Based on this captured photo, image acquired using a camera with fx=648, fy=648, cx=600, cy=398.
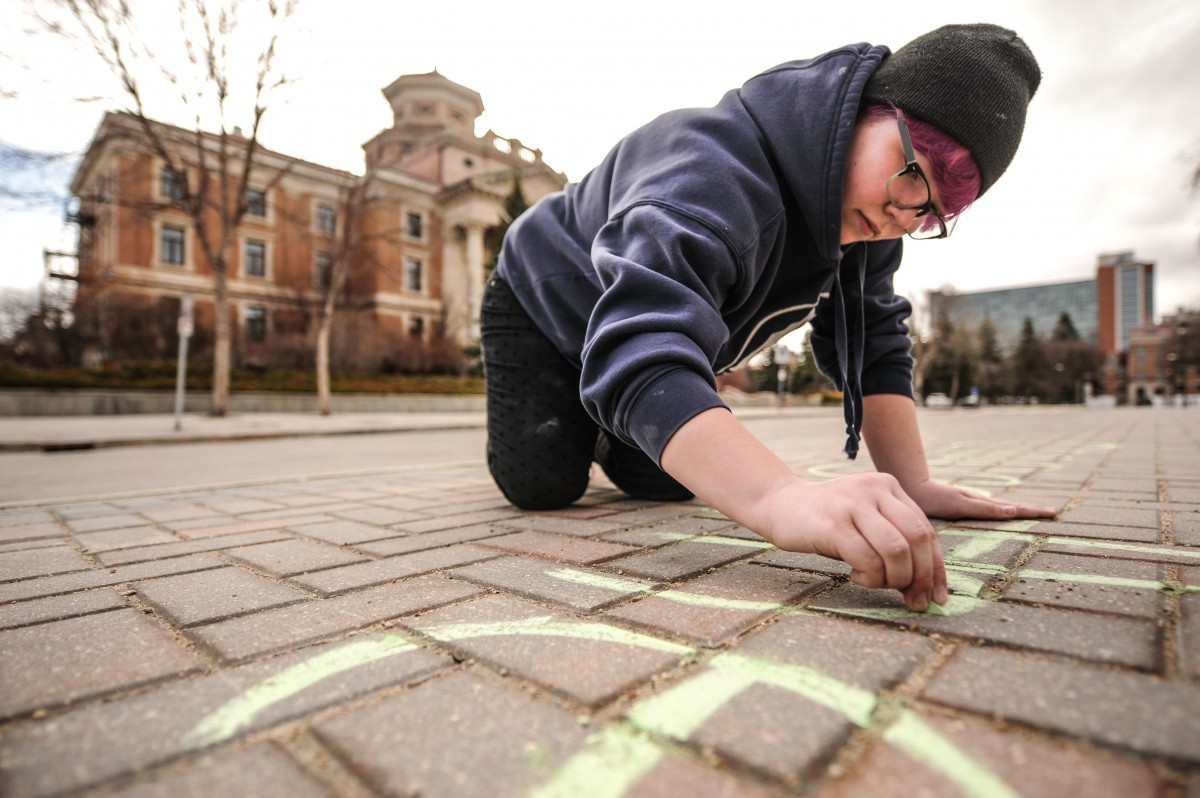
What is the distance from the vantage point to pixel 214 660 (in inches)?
40.7

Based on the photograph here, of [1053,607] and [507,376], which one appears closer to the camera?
[1053,607]

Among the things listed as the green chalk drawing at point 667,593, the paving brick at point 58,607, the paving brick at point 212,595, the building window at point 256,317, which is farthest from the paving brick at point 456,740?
the building window at point 256,317

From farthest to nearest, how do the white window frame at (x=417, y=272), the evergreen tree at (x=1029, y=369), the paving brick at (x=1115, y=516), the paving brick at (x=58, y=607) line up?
the evergreen tree at (x=1029, y=369) → the white window frame at (x=417, y=272) → the paving brick at (x=1115, y=516) → the paving brick at (x=58, y=607)

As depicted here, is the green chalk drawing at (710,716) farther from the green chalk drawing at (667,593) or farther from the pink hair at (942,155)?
the pink hair at (942,155)

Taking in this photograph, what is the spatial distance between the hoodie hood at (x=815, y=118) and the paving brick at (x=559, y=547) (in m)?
1.02

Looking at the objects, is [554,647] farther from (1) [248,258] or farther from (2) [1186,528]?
(1) [248,258]

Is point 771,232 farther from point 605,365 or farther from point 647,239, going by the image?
point 605,365

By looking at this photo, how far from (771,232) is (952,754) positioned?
1231mm

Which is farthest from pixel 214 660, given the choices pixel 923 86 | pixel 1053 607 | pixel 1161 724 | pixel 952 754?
pixel 923 86

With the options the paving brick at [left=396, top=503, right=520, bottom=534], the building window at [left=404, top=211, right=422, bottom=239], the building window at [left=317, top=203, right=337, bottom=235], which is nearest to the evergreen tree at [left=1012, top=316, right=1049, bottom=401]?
the building window at [left=404, top=211, right=422, bottom=239]

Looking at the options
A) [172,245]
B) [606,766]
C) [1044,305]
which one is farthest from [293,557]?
[1044,305]

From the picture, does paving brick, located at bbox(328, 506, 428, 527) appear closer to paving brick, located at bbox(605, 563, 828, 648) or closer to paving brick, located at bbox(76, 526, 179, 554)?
paving brick, located at bbox(76, 526, 179, 554)

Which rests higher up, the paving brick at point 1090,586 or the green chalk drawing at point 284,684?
the paving brick at point 1090,586

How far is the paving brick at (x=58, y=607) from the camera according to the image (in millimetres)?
1265
